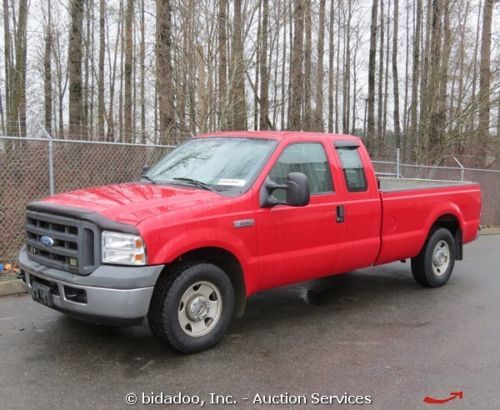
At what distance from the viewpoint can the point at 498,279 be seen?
7.59 metres

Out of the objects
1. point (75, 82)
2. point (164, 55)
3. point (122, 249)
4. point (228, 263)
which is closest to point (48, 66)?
point (75, 82)

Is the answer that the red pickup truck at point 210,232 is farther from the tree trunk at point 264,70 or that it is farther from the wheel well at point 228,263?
the tree trunk at point 264,70

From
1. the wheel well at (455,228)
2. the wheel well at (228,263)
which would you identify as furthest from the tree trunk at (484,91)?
the wheel well at (228,263)

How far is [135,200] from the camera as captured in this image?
4387mm

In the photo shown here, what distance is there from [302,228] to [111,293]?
6.51 ft

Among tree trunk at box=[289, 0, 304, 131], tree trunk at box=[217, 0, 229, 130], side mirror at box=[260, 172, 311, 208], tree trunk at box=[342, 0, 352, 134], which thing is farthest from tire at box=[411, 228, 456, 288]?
tree trunk at box=[342, 0, 352, 134]

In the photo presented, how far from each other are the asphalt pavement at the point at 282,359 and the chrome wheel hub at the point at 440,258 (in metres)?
0.74

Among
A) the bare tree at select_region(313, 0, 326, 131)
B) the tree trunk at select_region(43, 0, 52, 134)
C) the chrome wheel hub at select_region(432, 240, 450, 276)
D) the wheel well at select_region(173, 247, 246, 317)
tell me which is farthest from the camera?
the tree trunk at select_region(43, 0, 52, 134)

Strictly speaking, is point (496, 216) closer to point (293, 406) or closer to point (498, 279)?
point (498, 279)

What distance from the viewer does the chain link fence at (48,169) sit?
25.0 ft

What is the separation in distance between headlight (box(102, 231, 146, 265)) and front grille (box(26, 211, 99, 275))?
76mm

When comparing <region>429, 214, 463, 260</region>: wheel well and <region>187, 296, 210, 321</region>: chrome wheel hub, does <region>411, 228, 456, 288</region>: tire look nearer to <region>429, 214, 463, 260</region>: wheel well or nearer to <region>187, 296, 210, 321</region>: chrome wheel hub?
<region>429, 214, 463, 260</region>: wheel well

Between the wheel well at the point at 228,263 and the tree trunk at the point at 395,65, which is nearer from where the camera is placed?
the wheel well at the point at 228,263

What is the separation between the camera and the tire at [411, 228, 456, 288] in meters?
6.85
